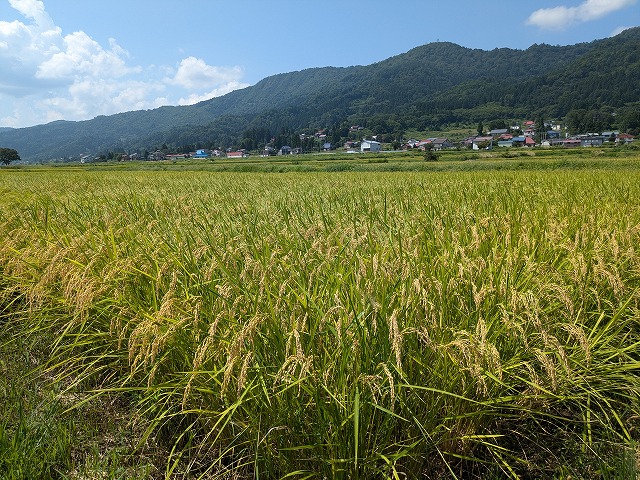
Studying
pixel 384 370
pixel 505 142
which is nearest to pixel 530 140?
pixel 505 142

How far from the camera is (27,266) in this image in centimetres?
350

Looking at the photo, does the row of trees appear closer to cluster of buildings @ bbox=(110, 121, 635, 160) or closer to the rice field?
cluster of buildings @ bbox=(110, 121, 635, 160)

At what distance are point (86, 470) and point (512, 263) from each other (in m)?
2.37

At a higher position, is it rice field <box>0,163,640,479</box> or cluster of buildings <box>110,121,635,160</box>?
rice field <box>0,163,640,479</box>

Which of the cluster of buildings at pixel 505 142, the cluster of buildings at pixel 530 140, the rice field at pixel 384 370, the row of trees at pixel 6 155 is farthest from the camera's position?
the row of trees at pixel 6 155

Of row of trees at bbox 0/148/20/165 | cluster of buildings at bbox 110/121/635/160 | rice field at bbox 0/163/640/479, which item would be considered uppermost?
rice field at bbox 0/163/640/479

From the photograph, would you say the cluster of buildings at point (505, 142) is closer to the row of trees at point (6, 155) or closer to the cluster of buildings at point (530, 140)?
the cluster of buildings at point (530, 140)

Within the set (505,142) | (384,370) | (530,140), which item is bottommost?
(505,142)

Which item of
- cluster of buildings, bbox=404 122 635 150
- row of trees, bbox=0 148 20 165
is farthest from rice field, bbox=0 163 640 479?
row of trees, bbox=0 148 20 165

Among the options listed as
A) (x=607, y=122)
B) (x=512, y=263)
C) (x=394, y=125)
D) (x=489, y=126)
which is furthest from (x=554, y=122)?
A: (x=512, y=263)

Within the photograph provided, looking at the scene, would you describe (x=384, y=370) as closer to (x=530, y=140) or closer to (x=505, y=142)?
(x=505, y=142)

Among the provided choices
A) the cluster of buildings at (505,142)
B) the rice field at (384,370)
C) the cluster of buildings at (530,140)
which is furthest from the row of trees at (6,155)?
the rice field at (384,370)

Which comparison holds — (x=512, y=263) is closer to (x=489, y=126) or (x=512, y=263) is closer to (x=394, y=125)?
(x=489, y=126)

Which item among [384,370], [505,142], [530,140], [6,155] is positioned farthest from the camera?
[505,142]
